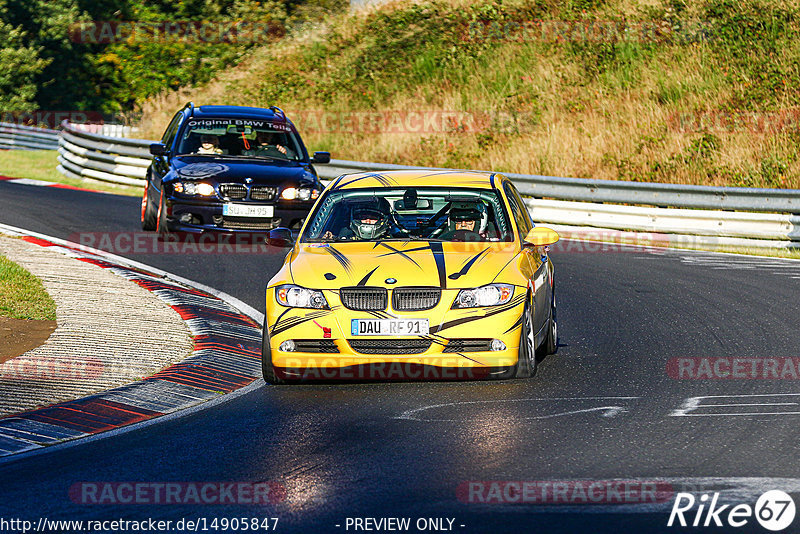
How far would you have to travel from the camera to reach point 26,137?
147ft

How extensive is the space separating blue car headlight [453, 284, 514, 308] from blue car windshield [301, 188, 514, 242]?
1.07 m

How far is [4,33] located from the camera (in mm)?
51000

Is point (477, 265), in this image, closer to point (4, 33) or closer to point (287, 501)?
point (287, 501)

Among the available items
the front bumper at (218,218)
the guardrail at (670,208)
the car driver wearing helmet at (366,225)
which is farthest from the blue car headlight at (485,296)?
the guardrail at (670,208)

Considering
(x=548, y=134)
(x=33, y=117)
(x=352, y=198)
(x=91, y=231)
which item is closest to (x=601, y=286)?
(x=352, y=198)

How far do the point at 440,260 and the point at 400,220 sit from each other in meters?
1.56

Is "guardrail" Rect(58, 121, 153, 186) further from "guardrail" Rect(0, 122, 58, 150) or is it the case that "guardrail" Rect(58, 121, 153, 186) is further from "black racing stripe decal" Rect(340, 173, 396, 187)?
"guardrail" Rect(0, 122, 58, 150)

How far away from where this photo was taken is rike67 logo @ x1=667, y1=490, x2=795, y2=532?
5.29 metres

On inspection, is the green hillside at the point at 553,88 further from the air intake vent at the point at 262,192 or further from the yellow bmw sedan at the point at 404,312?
the yellow bmw sedan at the point at 404,312

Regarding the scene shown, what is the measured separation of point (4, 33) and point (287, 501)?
4920cm

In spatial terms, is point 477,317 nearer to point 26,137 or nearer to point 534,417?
point 534,417

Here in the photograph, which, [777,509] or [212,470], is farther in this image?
[212,470]

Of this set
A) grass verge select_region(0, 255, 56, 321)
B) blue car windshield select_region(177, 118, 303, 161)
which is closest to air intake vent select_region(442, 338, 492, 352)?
grass verge select_region(0, 255, 56, 321)

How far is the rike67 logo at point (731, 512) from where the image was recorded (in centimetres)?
529
